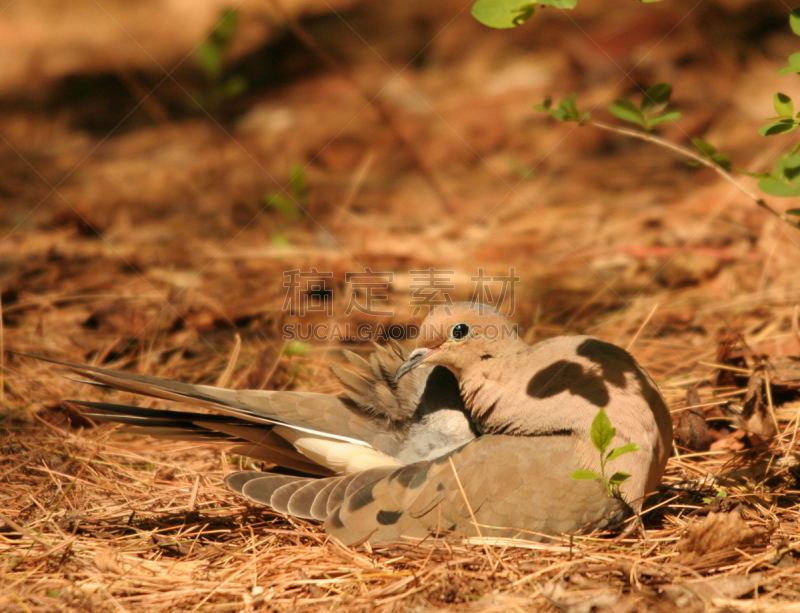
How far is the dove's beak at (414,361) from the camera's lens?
274 cm

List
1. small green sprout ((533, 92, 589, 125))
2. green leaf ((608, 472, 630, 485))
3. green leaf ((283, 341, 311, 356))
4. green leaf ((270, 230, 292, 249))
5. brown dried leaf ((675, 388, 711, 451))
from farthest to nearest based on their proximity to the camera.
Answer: green leaf ((270, 230, 292, 249)) → green leaf ((283, 341, 311, 356)) → brown dried leaf ((675, 388, 711, 451)) → small green sprout ((533, 92, 589, 125)) → green leaf ((608, 472, 630, 485))

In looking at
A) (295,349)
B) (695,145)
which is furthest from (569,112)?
(295,349)

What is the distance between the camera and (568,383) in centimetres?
246

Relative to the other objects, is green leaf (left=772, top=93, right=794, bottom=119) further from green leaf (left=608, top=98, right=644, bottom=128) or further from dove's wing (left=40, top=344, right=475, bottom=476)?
dove's wing (left=40, top=344, right=475, bottom=476)

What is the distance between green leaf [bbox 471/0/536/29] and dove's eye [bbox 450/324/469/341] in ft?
3.69

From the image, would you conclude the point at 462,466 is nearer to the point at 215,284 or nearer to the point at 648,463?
the point at 648,463

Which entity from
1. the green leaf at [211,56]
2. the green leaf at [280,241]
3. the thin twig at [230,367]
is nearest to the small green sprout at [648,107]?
the thin twig at [230,367]

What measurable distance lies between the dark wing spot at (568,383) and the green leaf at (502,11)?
47.3 inches

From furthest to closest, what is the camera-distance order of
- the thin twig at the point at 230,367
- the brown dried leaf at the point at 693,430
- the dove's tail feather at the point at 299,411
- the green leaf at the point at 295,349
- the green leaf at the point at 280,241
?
the green leaf at the point at 280,241 → the green leaf at the point at 295,349 → the thin twig at the point at 230,367 → the brown dried leaf at the point at 693,430 → the dove's tail feather at the point at 299,411

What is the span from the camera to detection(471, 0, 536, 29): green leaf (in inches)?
81.7

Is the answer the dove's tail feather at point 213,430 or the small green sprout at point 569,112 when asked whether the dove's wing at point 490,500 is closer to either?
the dove's tail feather at point 213,430

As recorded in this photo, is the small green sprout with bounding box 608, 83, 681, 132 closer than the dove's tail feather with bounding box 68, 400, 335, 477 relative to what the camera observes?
No

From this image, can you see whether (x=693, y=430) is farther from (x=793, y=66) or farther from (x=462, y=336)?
(x=793, y=66)

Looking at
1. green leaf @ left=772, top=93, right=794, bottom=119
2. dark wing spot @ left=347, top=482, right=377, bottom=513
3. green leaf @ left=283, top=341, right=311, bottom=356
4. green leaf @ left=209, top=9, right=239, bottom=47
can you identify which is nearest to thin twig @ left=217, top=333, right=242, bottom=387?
green leaf @ left=283, top=341, right=311, bottom=356
